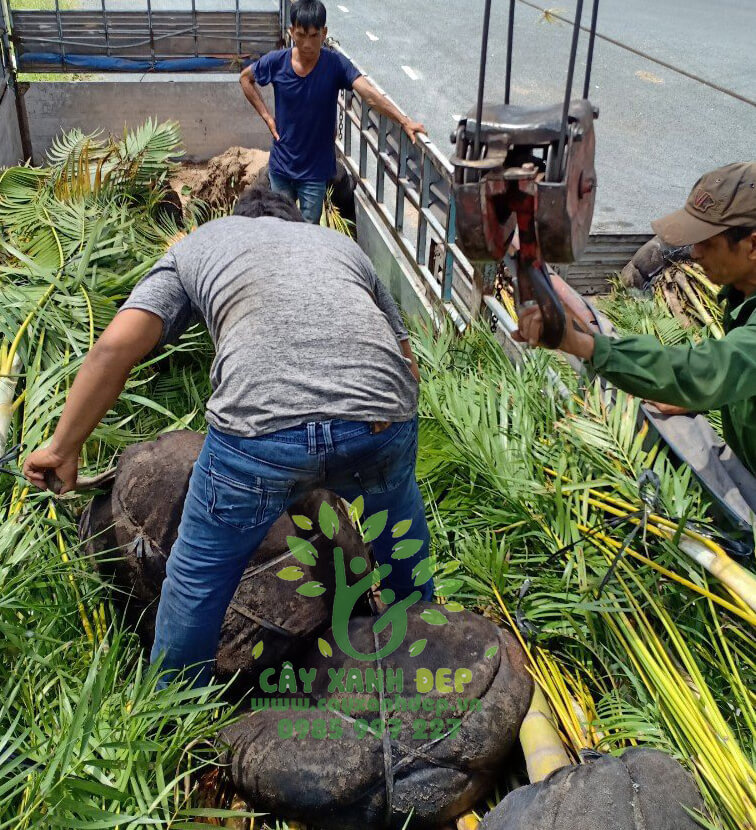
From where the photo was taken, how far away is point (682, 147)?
25.8 ft

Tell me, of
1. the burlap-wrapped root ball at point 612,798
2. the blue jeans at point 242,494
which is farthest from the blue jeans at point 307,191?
the burlap-wrapped root ball at point 612,798

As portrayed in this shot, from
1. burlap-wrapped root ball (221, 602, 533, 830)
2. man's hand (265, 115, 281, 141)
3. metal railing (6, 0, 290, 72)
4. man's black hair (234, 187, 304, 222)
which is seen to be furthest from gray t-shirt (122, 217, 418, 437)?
metal railing (6, 0, 290, 72)

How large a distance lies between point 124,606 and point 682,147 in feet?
22.5

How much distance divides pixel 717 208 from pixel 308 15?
12.2 feet

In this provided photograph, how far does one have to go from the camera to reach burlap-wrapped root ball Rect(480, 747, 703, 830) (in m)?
2.05

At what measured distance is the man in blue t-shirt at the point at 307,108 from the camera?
5.69m

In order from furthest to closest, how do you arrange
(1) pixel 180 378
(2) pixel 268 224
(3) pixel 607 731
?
(1) pixel 180 378, (2) pixel 268 224, (3) pixel 607 731

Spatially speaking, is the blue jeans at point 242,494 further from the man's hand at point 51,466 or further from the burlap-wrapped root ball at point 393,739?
the man's hand at point 51,466

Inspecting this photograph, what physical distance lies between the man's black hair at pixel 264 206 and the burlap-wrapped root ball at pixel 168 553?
828 millimetres

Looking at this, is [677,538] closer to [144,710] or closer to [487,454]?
[487,454]

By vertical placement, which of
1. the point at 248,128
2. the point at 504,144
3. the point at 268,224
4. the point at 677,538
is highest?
the point at 504,144

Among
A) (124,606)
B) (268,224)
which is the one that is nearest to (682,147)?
(268,224)

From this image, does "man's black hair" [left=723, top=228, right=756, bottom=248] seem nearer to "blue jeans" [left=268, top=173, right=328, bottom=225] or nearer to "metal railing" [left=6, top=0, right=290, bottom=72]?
"blue jeans" [left=268, top=173, right=328, bottom=225]

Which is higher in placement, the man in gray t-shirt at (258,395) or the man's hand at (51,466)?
the man in gray t-shirt at (258,395)
